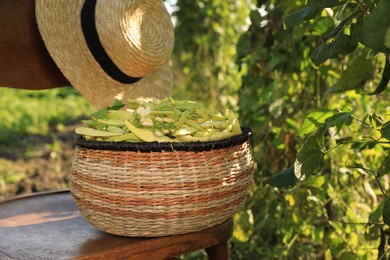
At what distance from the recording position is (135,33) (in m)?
2.02

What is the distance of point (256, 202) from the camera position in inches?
94.7

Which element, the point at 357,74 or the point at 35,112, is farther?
the point at 35,112

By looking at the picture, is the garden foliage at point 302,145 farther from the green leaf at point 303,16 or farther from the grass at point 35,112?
the grass at point 35,112

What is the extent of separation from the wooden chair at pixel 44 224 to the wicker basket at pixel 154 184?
30 mm

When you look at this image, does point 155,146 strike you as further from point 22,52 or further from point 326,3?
point 22,52

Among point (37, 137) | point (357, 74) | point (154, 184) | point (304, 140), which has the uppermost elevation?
point (357, 74)

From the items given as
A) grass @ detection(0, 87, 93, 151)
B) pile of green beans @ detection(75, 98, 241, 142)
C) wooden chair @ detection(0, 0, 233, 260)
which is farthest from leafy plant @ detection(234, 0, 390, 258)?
grass @ detection(0, 87, 93, 151)

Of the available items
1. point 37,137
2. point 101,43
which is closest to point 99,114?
point 101,43

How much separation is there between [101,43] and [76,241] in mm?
674

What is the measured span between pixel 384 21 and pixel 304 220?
4.19ft

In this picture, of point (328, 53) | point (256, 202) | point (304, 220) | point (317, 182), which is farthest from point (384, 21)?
point (256, 202)

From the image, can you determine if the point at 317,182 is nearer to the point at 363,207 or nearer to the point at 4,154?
the point at 363,207

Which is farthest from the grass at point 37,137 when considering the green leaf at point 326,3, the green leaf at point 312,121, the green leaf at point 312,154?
the green leaf at point 326,3

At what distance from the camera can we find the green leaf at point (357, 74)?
156cm
